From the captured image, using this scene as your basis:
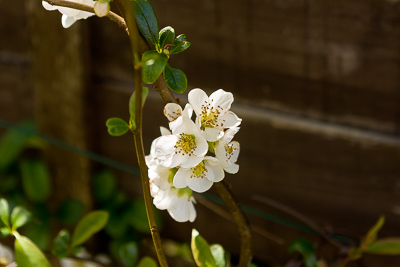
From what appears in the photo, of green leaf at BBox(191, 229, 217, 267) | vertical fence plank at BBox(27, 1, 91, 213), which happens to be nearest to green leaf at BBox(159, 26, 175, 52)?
green leaf at BBox(191, 229, 217, 267)

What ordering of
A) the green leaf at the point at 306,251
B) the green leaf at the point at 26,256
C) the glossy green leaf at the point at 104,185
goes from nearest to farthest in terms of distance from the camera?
the green leaf at the point at 26,256 → the green leaf at the point at 306,251 → the glossy green leaf at the point at 104,185

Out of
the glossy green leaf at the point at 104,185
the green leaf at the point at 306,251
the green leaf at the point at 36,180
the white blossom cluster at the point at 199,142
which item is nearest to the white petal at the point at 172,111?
the white blossom cluster at the point at 199,142

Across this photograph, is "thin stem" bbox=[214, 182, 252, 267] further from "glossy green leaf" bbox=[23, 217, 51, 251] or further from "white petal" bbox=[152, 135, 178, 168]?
"glossy green leaf" bbox=[23, 217, 51, 251]

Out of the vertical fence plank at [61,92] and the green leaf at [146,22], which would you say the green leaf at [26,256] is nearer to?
the green leaf at [146,22]

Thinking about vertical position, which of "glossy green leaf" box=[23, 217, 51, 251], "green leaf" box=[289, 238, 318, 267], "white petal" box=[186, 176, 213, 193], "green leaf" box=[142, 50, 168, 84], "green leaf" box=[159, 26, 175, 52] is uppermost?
"green leaf" box=[159, 26, 175, 52]

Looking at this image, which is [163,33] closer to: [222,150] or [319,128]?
[222,150]

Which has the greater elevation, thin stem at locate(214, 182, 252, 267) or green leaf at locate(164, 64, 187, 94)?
green leaf at locate(164, 64, 187, 94)

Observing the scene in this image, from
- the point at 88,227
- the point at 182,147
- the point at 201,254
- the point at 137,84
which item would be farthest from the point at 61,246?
the point at 137,84

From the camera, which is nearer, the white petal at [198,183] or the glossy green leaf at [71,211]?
the white petal at [198,183]
